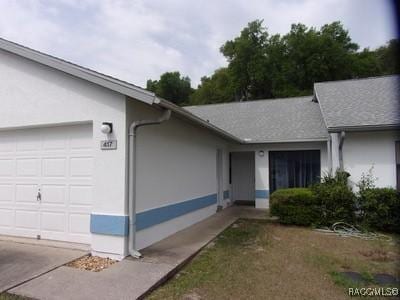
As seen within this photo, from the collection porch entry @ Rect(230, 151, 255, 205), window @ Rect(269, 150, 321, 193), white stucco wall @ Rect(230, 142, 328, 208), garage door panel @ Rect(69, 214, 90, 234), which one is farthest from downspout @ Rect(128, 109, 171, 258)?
porch entry @ Rect(230, 151, 255, 205)

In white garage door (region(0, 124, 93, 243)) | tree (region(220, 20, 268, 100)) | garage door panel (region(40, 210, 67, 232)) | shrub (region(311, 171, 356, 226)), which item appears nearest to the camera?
white garage door (region(0, 124, 93, 243))

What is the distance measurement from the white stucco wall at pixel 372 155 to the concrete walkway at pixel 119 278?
5.78m

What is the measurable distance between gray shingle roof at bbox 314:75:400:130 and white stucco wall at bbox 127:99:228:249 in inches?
159

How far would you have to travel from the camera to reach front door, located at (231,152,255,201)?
13328mm

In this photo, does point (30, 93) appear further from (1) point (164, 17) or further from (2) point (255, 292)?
(2) point (255, 292)

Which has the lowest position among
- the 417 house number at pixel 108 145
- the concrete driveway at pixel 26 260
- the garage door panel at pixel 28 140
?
the concrete driveway at pixel 26 260

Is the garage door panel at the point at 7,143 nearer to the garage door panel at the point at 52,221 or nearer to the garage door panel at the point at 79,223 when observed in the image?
the garage door panel at the point at 52,221

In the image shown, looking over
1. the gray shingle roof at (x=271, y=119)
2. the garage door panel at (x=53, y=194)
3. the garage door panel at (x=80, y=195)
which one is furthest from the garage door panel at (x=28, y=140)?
the gray shingle roof at (x=271, y=119)

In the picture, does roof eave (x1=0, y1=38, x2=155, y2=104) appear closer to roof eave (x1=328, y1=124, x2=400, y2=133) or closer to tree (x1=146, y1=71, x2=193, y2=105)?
roof eave (x1=328, y1=124, x2=400, y2=133)

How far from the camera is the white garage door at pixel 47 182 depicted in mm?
5969

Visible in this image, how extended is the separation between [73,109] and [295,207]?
6373mm

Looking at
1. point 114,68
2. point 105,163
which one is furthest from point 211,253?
point 114,68

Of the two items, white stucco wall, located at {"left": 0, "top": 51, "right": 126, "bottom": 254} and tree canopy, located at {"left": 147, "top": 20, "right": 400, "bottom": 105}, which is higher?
tree canopy, located at {"left": 147, "top": 20, "right": 400, "bottom": 105}

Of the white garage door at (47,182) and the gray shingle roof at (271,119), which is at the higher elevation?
the gray shingle roof at (271,119)
